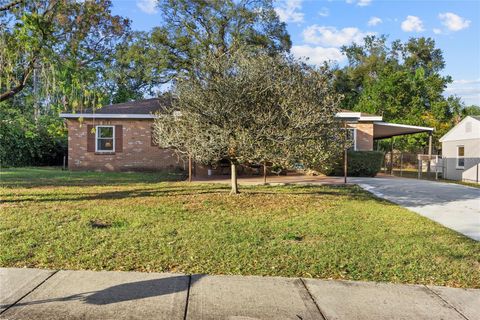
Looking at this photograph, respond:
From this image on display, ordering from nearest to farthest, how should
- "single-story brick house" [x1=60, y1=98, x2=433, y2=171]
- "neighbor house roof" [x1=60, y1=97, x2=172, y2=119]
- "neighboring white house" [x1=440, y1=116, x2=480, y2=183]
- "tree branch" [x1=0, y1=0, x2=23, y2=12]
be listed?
"tree branch" [x1=0, y1=0, x2=23, y2=12], "neighbor house roof" [x1=60, y1=97, x2=172, y2=119], "single-story brick house" [x1=60, y1=98, x2=433, y2=171], "neighboring white house" [x1=440, y1=116, x2=480, y2=183]

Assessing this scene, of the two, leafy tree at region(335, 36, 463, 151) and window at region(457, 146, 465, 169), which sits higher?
leafy tree at region(335, 36, 463, 151)

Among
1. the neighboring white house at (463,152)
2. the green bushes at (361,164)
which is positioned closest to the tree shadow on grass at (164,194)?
the green bushes at (361,164)

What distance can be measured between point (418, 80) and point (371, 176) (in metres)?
20.1

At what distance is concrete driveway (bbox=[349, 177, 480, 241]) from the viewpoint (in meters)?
7.88

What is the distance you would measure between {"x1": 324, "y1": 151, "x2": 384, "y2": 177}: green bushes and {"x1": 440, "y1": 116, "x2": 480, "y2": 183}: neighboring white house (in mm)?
6072

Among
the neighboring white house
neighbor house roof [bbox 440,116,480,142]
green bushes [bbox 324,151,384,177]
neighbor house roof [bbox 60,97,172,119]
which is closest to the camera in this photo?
green bushes [bbox 324,151,384,177]

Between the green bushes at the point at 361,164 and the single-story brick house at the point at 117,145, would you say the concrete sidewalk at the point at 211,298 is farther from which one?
the single-story brick house at the point at 117,145

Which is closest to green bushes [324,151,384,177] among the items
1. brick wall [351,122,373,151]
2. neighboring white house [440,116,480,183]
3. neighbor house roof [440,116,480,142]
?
brick wall [351,122,373,151]

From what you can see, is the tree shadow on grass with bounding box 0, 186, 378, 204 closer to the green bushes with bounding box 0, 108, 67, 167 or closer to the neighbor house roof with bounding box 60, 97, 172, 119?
the neighbor house roof with bounding box 60, 97, 172, 119

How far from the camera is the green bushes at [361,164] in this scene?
17.0 metres

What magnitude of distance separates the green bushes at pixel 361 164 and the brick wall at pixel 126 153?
7.50 meters

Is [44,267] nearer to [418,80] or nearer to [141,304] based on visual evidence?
[141,304]

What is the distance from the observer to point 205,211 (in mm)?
7980

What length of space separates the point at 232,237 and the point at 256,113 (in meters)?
3.34
